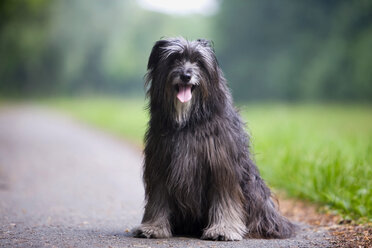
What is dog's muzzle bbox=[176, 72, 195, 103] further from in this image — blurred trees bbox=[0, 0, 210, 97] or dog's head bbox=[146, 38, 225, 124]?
blurred trees bbox=[0, 0, 210, 97]

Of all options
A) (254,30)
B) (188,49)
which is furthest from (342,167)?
(254,30)

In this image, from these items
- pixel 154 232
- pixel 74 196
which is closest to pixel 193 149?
pixel 154 232

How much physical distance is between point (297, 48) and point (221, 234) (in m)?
34.2

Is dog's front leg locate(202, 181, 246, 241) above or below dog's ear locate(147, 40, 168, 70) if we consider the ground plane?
below

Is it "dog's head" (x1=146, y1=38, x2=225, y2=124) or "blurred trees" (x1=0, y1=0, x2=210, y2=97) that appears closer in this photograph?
"dog's head" (x1=146, y1=38, x2=225, y2=124)

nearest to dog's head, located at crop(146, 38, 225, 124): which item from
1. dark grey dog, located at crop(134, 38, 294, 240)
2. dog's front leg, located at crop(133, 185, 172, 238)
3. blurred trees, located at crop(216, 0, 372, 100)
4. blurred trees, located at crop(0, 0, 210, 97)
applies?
dark grey dog, located at crop(134, 38, 294, 240)

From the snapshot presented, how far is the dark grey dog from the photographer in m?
5.03

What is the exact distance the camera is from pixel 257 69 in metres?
42.4

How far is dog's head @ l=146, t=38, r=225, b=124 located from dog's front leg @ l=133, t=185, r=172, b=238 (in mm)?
830

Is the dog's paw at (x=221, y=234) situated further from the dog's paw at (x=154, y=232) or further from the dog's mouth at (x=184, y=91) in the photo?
the dog's mouth at (x=184, y=91)

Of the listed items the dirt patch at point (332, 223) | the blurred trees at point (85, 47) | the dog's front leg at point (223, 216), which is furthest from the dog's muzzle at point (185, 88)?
the blurred trees at point (85, 47)

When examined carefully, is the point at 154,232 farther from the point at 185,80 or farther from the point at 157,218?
the point at 185,80

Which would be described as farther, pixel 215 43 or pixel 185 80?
pixel 215 43

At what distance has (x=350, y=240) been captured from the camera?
527 cm
